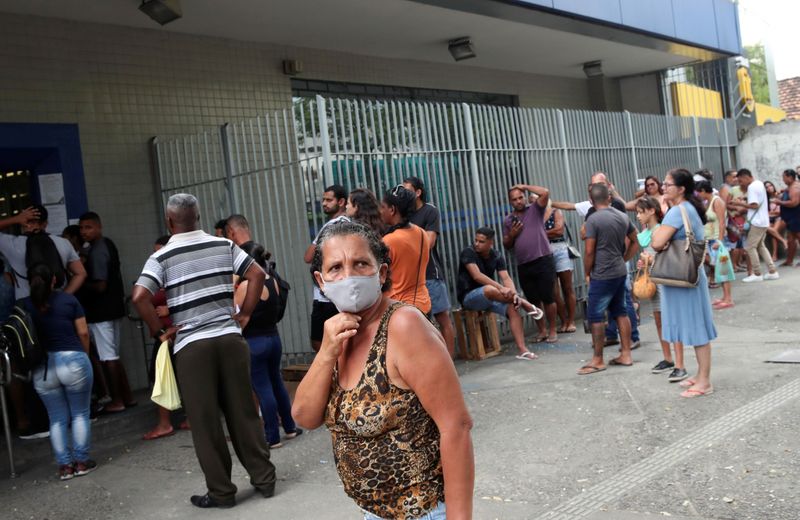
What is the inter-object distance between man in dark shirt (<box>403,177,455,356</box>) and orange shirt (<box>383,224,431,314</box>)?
1429mm

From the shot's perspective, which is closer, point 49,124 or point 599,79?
point 49,124

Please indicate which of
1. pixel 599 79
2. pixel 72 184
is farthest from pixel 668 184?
pixel 599 79

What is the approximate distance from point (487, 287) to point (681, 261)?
2.78 m

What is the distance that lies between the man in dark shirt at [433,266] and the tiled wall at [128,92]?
3312 millimetres

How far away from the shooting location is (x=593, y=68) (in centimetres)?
1526

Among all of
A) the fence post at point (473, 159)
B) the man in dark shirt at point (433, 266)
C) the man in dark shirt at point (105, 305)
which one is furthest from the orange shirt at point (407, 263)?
the fence post at point (473, 159)

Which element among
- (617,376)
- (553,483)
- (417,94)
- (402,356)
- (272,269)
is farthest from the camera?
(417,94)

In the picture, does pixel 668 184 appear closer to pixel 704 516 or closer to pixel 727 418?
pixel 727 418

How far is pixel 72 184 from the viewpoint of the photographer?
8.80m

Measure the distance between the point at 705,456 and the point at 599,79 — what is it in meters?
12.6

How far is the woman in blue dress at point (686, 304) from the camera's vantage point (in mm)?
6801

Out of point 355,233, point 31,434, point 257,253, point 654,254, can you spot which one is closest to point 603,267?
point 654,254

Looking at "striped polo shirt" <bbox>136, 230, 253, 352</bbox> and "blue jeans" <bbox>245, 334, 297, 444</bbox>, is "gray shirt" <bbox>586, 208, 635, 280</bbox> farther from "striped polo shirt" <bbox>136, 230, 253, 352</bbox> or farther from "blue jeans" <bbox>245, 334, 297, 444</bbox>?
"striped polo shirt" <bbox>136, 230, 253, 352</bbox>

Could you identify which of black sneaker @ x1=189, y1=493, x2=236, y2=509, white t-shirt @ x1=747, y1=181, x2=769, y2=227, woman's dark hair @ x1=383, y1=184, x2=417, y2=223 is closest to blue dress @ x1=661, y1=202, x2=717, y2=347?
woman's dark hair @ x1=383, y1=184, x2=417, y2=223
